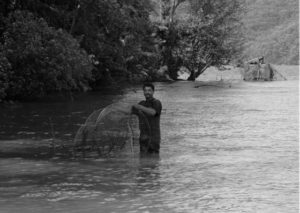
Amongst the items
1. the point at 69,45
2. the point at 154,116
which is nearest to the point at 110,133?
the point at 154,116

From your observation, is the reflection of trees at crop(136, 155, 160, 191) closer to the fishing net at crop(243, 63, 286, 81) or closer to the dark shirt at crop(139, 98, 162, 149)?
the dark shirt at crop(139, 98, 162, 149)

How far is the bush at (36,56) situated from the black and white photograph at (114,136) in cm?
5

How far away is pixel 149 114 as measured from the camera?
1474cm

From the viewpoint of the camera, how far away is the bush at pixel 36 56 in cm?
3133

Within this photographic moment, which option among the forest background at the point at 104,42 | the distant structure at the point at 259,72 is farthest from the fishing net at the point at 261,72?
the forest background at the point at 104,42

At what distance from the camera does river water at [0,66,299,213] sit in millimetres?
11000

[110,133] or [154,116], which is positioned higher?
[154,116]

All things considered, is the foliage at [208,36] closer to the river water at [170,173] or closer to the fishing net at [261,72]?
the fishing net at [261,72]

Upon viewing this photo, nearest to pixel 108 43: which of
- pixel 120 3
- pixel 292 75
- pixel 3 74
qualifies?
pixel 120 3

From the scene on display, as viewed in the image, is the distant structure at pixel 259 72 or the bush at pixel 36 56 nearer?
the bush at pixel 36 56

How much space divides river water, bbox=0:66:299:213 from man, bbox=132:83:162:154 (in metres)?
0.63

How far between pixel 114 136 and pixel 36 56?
599 inches

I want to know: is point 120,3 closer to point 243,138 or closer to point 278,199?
point 243,138

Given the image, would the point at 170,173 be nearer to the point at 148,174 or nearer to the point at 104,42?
the point at 148,174
